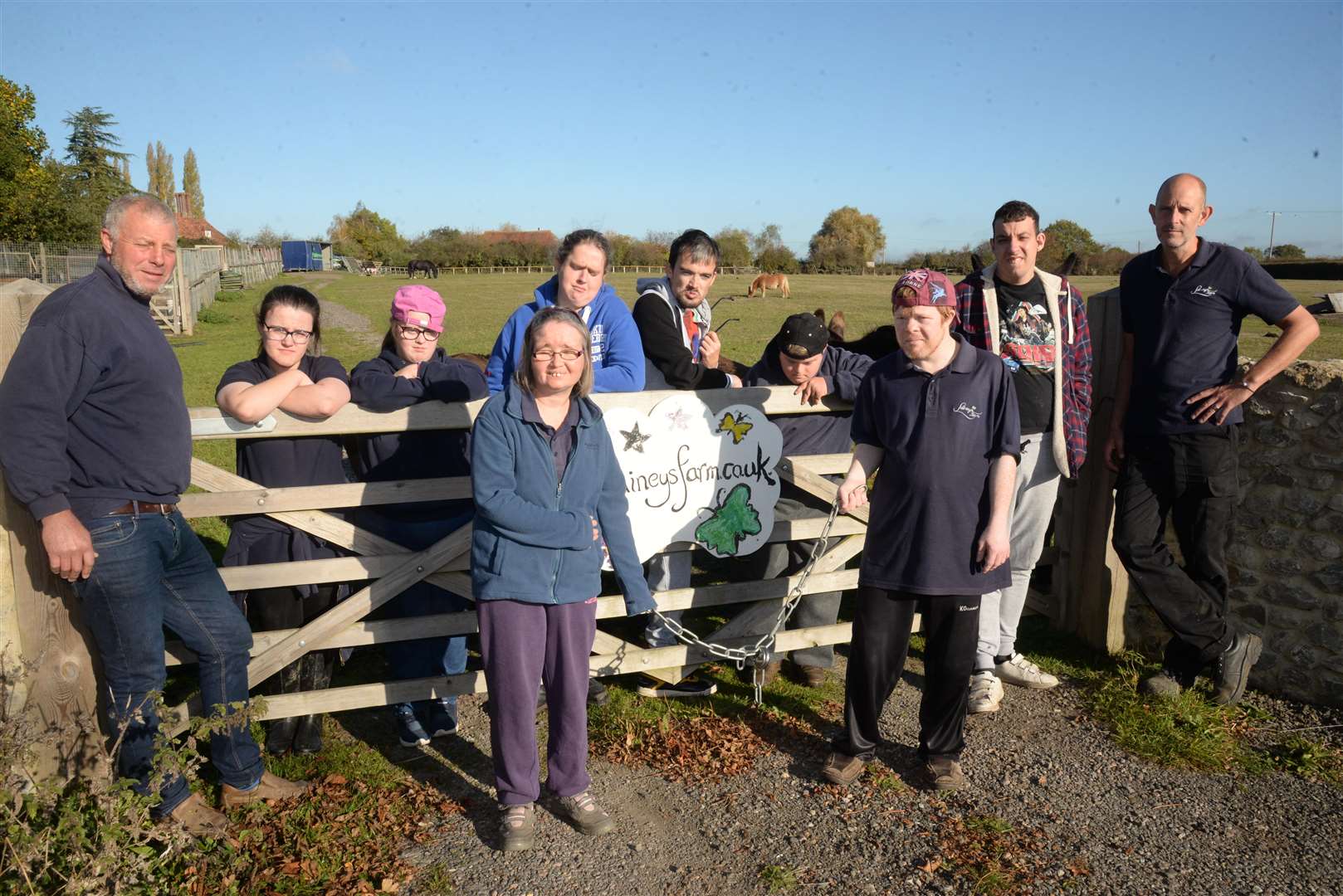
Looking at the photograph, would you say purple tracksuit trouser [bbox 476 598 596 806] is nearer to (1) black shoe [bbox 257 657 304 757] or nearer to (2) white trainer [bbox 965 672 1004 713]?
(1) black shoe [bbox 257 657 304 757]

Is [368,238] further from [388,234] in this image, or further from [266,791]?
[266,791]

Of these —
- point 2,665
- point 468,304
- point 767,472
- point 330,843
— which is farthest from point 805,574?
point 468,304

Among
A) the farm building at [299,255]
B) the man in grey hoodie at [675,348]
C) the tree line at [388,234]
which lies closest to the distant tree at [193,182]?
the tree line at [388,234]

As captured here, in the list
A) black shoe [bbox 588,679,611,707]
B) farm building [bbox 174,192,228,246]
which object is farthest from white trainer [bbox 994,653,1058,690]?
farm building [bbox 174,192,228,246]

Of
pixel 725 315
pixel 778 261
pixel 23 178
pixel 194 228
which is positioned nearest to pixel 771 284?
pixel 725 315

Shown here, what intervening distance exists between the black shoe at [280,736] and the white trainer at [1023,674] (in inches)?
147

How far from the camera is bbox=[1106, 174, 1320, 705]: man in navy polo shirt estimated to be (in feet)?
15.2

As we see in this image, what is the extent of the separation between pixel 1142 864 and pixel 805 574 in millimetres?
1989

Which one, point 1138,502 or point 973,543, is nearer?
point 973,543

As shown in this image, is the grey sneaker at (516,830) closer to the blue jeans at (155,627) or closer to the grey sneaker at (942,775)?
the blue jeans at (155,627)

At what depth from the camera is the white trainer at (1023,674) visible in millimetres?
5293

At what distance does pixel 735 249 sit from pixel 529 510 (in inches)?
3823

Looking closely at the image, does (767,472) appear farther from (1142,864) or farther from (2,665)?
(2,665)

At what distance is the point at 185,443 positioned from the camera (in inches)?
139
